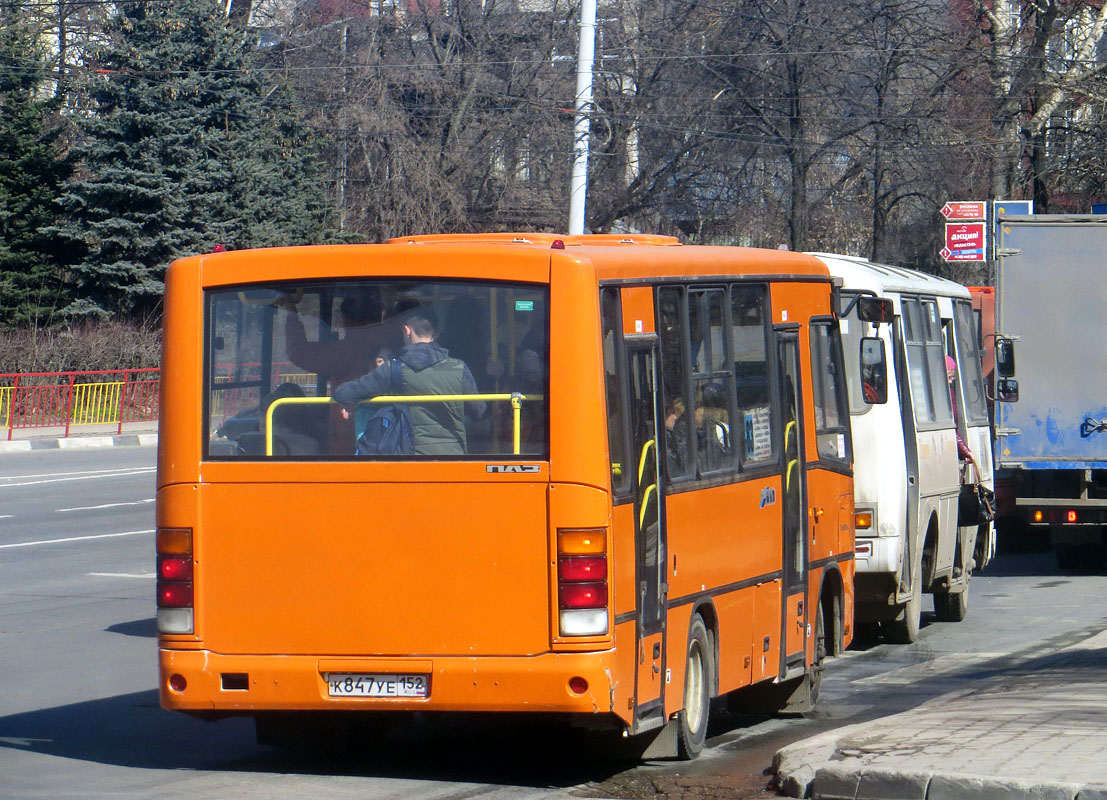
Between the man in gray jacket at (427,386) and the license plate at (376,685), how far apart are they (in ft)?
3.15

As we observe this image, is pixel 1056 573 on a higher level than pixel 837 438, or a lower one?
lower

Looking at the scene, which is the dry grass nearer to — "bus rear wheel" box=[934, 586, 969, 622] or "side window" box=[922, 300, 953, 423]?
"bus rear wheel" box=[934, 586, 969, 622]

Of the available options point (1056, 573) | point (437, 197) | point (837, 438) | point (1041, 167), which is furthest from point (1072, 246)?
point (437, 197)

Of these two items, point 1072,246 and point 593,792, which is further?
point 1072,246

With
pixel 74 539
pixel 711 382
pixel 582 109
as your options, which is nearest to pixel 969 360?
pixel 711 382

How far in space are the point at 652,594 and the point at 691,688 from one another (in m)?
0.87

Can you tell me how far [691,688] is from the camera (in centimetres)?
767

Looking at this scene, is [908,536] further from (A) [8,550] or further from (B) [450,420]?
(A) [8,550]

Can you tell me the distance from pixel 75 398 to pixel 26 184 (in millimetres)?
10102

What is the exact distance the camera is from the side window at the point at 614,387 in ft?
22.2

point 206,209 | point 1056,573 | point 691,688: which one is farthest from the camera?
point 206,209

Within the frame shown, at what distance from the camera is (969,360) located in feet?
49.5

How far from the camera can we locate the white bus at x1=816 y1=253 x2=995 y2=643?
38.6 ft

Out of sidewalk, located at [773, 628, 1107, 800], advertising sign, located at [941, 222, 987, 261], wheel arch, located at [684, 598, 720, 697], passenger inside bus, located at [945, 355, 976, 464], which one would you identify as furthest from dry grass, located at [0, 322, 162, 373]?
sidewalk, located at [773, 628, 1107, 800]
